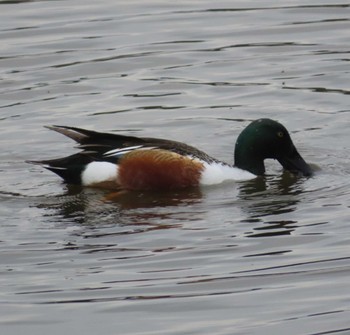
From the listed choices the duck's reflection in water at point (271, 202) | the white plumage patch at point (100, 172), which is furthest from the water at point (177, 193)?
the white plumage patch at point (100, 172)

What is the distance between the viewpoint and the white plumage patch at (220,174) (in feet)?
38.9

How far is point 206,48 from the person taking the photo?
16000 millimetres

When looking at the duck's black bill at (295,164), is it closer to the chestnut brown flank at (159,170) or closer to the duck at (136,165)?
the duck at (136,165)

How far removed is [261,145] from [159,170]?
986mm

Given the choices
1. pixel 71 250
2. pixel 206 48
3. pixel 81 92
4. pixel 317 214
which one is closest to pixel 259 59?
pixel 206 48

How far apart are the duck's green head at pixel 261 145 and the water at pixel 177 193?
0.53ft

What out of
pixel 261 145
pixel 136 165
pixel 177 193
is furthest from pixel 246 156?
pixel 136 165

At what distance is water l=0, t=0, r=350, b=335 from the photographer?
28.1 feet

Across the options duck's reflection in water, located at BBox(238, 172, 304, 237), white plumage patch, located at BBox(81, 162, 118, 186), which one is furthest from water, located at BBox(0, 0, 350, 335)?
white plumage patch, located at BBox(81, 162, 118, 186)

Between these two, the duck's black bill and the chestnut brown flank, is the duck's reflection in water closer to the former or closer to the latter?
the duck's black bill

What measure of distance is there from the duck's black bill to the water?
106mm

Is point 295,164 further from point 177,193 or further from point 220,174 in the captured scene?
point 177,193

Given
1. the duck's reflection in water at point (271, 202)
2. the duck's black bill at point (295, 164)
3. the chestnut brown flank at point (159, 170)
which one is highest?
the chestnut brown flank at point (159, 170)

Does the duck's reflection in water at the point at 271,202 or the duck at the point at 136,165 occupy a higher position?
the duck at the point at 136,165
